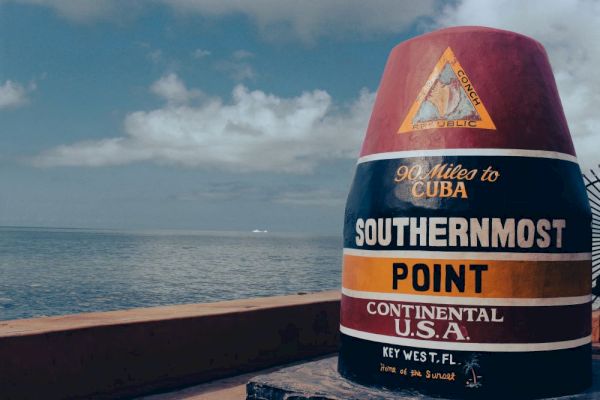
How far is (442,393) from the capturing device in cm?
495

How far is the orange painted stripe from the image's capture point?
489 cm

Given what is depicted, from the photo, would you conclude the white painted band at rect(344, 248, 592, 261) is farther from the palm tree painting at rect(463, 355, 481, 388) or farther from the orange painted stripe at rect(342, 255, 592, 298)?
the palm tree painting at rect(463, 355, 481, 388)

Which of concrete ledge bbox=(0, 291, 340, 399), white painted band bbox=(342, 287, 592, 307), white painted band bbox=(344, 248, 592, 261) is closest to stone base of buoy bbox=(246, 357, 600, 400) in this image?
white painted band bbox=(342, 287, 592, 307)

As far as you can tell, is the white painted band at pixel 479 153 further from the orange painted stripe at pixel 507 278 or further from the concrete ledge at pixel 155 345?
the concrete ledge at pixel 155 345

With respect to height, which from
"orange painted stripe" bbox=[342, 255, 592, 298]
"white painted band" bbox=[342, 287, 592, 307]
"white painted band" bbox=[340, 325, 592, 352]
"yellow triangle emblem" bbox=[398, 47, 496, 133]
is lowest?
"white painted band" bbox=[340, 325, 592, 352]

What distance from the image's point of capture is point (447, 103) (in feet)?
17.1

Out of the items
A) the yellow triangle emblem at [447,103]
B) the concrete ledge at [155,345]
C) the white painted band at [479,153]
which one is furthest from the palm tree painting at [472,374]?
the concrete ledge at [155,345]

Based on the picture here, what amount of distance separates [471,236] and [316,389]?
152 centimetres

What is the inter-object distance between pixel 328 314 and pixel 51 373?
11.9ft

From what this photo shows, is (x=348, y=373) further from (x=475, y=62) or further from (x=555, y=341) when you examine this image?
(x=475, y=62)

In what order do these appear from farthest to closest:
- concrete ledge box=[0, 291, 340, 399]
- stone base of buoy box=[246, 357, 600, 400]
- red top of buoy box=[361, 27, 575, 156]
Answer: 1. concrete ledge box=[0, 291, 340, 399]
2. red top of buoy box=[361, 27, 575, 156]
3. stone base of buoy box=[246, 357, 600, 400]

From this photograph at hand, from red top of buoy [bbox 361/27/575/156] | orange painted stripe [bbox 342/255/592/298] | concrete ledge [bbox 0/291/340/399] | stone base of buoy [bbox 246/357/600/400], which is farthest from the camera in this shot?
concrete ledge [bbox 0/291/340/399]

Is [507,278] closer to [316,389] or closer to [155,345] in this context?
[316,389]

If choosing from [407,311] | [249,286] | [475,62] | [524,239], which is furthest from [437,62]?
[249,286]
